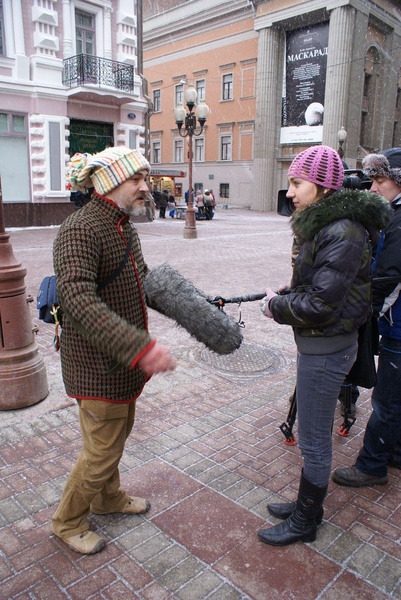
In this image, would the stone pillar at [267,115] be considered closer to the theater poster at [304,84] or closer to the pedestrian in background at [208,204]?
the theater poster at [304,84]

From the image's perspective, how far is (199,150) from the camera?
132 ft

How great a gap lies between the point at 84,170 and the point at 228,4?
3875 cm

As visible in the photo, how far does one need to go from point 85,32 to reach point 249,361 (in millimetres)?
17480

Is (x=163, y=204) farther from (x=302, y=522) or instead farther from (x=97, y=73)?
(x=302, y=522)

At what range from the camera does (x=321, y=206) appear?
90.7 inches

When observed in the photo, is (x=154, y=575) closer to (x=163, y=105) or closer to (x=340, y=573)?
(x=340, y=573)

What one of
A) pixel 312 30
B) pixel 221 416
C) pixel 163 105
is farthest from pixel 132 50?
pixel 163 105

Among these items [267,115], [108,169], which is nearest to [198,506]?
[108,169]

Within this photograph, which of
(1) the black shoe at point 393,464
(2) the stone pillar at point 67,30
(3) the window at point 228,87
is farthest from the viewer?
(3) the window at point 228,87

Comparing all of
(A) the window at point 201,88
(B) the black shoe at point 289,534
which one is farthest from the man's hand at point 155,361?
(A) the window at point 201,88

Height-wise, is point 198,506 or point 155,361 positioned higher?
point 155,361

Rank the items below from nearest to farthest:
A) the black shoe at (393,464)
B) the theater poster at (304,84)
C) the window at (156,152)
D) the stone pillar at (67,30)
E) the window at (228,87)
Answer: the black shoe at (393,464) → the stone pillar at (67,30) → the theater poster at (304,84) → the window at (228,87) → the window at (156,152)

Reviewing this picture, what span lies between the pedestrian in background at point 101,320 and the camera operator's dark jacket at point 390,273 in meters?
1.38

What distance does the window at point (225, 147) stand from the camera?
3788 centimetres
